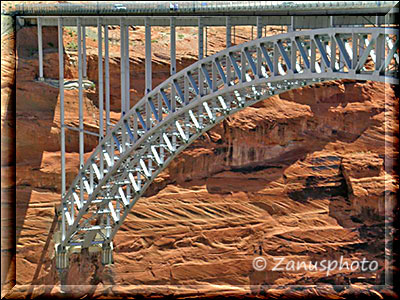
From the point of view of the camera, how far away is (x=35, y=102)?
84.7 feet

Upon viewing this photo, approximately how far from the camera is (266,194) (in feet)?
95.1

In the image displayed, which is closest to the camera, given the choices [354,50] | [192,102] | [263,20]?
[354,50]

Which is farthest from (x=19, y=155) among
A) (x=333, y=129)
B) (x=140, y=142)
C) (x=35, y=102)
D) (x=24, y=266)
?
(x=333, y=129)

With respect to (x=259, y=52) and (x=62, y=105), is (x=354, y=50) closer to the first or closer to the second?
(x=259, y=52)

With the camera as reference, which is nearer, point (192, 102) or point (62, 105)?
point (192, 102)

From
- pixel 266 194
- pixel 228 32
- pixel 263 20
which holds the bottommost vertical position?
pixel 266 194

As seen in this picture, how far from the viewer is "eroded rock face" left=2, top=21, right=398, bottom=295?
91.7 feet

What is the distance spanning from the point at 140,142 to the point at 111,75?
6.37 meters

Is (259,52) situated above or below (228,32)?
below

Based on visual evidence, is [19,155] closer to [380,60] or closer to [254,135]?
[254,135]

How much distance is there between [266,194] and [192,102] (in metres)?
9.53

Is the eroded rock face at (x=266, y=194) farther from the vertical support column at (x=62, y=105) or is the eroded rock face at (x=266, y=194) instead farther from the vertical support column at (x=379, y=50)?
the vertical support column at (x=379, y=50)

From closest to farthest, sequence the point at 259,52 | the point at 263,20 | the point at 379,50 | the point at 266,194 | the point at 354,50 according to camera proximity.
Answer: the point at 379,50, the point at 354,50, the point at 259,52, the point at 263,20, the point at 266,194

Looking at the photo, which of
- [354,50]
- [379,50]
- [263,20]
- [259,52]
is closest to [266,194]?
[263,20]
